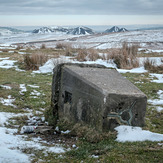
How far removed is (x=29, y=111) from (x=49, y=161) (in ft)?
8.99

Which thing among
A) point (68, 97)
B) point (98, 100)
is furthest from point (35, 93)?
point (98, 100)

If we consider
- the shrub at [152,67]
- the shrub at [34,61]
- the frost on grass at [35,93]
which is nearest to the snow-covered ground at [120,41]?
the shrub at [152,67]

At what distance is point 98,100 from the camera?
3.97m

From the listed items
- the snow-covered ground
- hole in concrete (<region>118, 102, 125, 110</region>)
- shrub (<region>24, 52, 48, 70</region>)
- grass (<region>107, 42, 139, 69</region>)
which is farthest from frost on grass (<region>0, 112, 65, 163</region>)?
the snow-covered ground

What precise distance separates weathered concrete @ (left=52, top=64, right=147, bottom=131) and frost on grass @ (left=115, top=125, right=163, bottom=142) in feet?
0.38

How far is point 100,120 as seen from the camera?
3930 mm

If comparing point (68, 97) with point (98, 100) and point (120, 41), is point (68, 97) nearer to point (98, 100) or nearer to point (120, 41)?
point (98, 100)

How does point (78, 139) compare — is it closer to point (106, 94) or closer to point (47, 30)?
point (106, 94)

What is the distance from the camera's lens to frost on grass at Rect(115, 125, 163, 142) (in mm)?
3740

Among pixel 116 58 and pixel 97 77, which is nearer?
pixel 97 77

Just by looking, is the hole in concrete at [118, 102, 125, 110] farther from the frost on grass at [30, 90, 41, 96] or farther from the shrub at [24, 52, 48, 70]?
the shrub at [24, 52, 48, 70]

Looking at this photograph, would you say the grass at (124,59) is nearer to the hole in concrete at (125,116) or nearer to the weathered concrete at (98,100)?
the weathered concrete at (98,100)

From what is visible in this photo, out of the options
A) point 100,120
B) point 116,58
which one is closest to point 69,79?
point 100,120

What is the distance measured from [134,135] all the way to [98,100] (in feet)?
2.56
